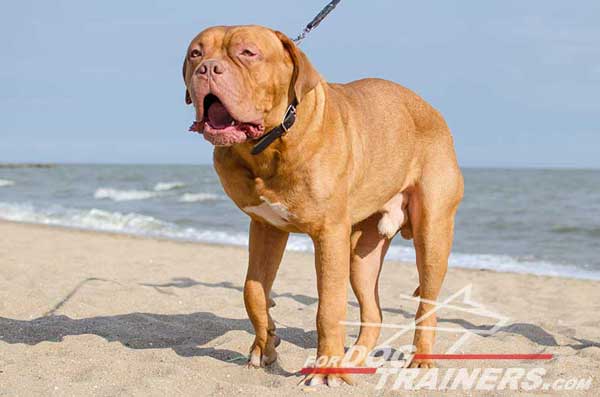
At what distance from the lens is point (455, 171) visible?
15.5ft

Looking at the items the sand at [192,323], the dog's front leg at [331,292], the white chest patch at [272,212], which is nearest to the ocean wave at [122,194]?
the sand at [192,323]

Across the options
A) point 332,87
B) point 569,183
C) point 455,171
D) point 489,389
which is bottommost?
point 569,183

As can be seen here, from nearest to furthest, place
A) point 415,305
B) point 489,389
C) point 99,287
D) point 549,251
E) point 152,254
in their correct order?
point 489,389 < point 99,287 < point 415,305 < point 152,254 < point 549,251

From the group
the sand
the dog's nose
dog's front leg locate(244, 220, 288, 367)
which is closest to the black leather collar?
the dog's nose

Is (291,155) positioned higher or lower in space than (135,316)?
higher

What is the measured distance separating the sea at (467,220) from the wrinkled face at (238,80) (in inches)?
331

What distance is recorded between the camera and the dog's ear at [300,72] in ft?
11.3

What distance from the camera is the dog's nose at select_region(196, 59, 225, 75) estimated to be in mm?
3240

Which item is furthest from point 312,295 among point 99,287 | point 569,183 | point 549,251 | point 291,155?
point 569,183

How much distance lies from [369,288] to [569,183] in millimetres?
29264

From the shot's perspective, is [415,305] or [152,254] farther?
[152,254]

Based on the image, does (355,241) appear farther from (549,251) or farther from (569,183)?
(569,183)

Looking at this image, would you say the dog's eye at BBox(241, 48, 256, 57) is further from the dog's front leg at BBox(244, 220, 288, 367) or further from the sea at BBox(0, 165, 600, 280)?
→ the sea at BBox(0, 165, 600, 280)

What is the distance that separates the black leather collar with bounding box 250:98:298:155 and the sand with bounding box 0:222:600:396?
121 centimetres
